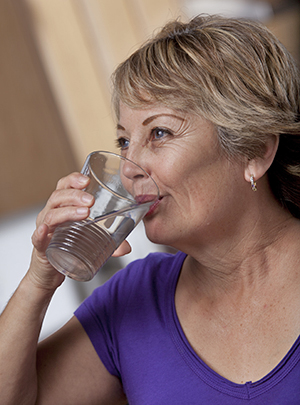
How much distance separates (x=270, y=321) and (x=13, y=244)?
165cm

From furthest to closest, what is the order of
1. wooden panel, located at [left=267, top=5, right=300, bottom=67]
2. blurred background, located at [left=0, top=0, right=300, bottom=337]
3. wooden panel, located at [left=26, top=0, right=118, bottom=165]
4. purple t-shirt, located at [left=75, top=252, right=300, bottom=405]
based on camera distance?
wooden panel, located at [left=26, top=0, right=118, bottom=165] < blurred background, located at [left=0, top=0, right=300, bottom=337] < wooden panel, located at [left=267, top=5, right=300, bottom=67] < purple t-shirt, located at [left=75, top=252, right=300, bottom=405]

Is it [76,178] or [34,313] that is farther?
[34,313]

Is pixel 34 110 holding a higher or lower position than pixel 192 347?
higher

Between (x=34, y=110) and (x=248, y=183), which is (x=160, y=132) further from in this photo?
(x=34, y=110)

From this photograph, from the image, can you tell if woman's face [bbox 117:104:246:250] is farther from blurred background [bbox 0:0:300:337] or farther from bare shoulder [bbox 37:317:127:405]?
blurred background [bbox 0:0:300:337]

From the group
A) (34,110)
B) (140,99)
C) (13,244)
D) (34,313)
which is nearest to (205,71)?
(140,99)

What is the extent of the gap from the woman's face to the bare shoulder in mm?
429

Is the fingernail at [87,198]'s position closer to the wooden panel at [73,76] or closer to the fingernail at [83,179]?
the fingernail at [83,179]

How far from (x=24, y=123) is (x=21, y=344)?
1.99 metres

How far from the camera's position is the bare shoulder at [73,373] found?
1.30 m

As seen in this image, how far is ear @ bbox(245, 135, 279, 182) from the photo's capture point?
49.8 inches

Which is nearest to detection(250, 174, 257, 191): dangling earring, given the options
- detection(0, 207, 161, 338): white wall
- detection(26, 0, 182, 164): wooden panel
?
detection(0, 207, 161, 338): white wall

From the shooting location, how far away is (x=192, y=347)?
4.15 ft

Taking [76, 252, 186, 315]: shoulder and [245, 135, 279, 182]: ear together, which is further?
[76, 252, 186, 315]: shoulder
